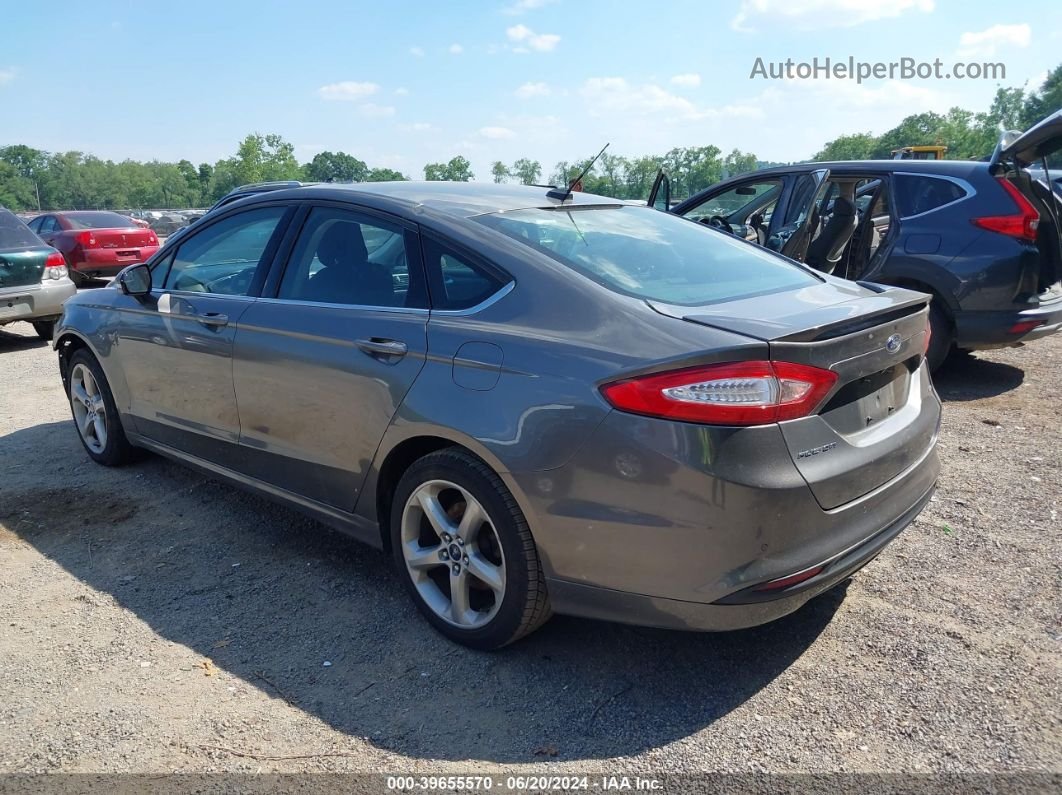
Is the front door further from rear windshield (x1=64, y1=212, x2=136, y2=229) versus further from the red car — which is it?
rear windshield (x1=64, y1=212, x2=136, y2=229)

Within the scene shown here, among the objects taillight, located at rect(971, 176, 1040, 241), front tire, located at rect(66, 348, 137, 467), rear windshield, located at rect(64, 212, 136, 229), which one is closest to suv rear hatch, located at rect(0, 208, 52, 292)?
front tire, located at rect(66, 348, 137, 467)

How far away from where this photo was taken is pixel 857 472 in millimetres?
2516

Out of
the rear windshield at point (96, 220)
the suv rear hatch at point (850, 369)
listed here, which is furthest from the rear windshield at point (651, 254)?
the rear windshield at point (96, 220)

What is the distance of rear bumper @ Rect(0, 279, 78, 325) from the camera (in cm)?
906

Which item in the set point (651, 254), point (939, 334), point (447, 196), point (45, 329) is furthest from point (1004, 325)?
point (45, 329)

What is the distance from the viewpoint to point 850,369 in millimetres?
2494

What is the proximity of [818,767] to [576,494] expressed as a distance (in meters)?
1.03

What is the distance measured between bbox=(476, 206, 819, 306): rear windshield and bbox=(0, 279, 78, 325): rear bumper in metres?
8.01

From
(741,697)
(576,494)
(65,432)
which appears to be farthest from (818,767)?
(65,432)

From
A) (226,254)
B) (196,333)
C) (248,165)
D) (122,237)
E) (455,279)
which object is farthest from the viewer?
(248,165)

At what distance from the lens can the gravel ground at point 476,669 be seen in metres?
2.40

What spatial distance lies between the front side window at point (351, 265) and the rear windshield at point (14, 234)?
774cm

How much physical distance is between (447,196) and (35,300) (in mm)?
7882

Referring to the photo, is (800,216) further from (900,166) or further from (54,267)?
(54,267)
